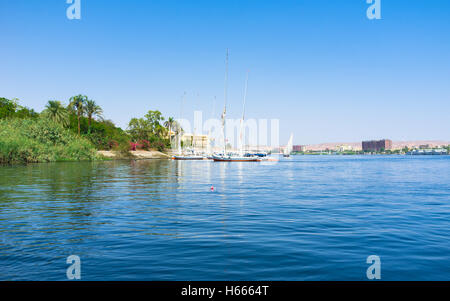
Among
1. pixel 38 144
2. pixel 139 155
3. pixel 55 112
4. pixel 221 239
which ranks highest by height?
pixel 55 112

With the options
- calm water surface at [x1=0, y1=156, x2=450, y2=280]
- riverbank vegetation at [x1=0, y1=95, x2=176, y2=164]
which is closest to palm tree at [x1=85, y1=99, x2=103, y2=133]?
riverbank vegetation at [x1=0, y1=95, x2=176, y2=164]

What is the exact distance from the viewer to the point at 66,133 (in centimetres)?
8588

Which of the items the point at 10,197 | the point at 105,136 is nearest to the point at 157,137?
the point at 105,136

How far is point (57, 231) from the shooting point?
12156 millimetres

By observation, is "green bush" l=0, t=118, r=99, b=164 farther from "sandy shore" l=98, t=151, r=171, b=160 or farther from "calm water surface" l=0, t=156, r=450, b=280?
"calm water surface" l=0, t=156, r=450, b=280

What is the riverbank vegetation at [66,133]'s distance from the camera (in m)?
66.5

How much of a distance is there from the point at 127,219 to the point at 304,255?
8.19 m

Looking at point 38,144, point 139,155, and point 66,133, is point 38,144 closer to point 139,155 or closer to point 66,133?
point 66,133

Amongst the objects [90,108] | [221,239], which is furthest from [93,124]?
[221,239]

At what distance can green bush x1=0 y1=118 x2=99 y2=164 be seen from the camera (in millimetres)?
62766

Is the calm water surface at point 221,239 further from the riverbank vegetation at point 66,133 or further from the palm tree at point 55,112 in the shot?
the palm tree at point 55,112

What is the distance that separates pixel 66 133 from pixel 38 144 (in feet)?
49.1

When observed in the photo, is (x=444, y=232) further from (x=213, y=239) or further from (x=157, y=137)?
(x=157, y=137)

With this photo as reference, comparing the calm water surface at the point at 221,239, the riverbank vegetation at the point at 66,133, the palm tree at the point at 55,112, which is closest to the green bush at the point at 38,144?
the riverbank vegetation at the point at 66,133
